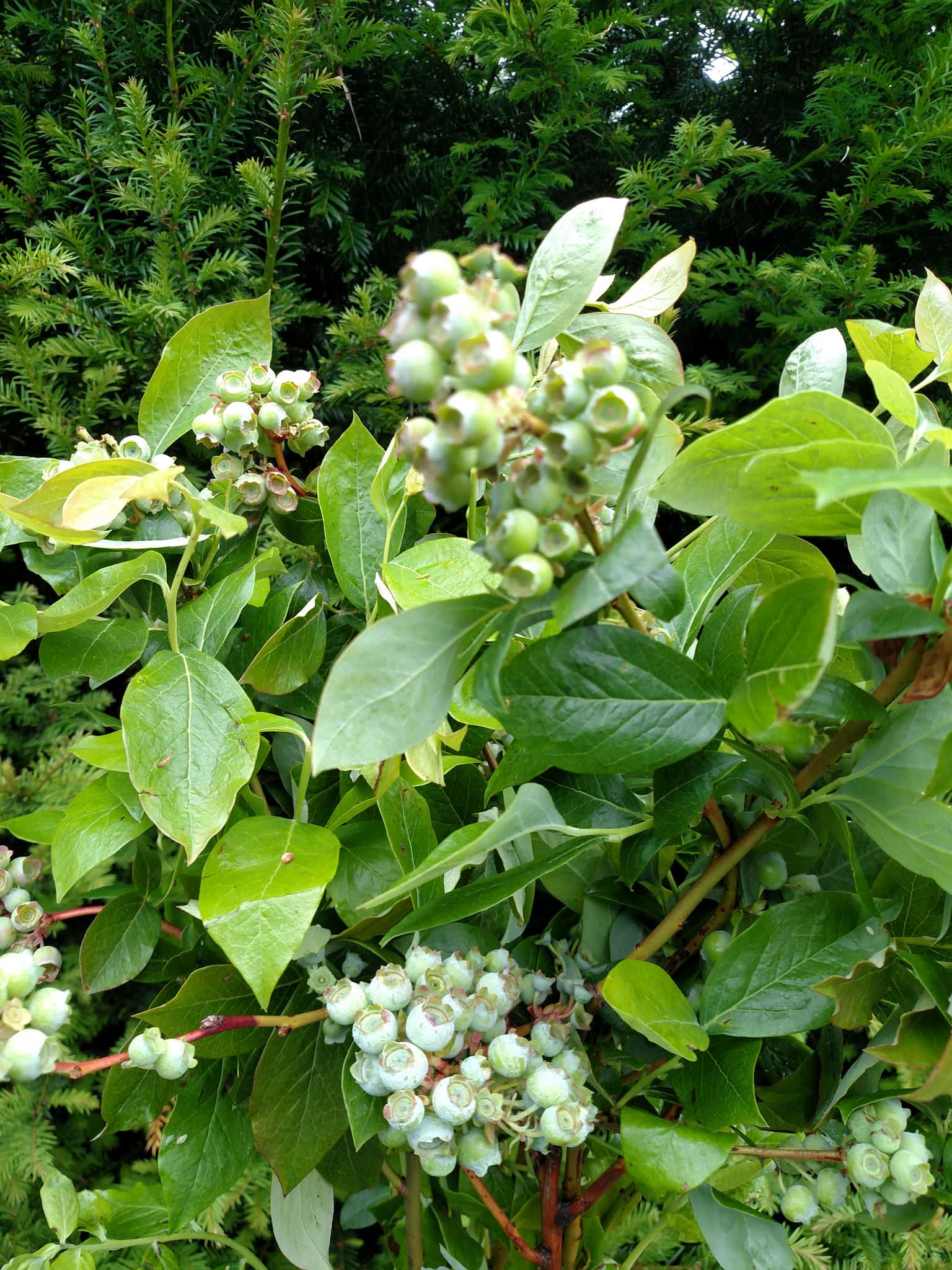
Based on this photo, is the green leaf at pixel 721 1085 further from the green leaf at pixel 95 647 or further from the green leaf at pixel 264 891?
the green leaf at pixel 95 647

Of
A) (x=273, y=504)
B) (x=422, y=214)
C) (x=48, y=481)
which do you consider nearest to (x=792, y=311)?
(x=422, y=214)

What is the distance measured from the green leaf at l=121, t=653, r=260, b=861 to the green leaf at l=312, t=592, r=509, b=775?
0.09 metres

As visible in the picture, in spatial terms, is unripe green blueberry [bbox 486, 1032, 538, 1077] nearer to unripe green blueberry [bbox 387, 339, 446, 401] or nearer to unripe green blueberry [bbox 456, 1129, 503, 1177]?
unripe green blueberry [bbox 456, 1129, 503, 1177]

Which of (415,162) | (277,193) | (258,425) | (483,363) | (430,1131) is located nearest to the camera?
(483,363)

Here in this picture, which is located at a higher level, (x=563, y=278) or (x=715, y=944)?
(x=563, y=278)

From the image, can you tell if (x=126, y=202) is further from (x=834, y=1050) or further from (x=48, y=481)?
(x=834, y=1050)

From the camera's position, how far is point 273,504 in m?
0.38

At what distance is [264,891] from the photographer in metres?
0.27

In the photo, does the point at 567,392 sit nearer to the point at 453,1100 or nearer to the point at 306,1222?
the point at 453,1100

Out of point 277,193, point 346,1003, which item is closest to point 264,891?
point 346,1003

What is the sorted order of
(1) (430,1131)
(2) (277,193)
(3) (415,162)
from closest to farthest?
(1) (430,1131), (2) (277,193), (3) (415,162)

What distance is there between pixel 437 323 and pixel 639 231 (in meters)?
0.86

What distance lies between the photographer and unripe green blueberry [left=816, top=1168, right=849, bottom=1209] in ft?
1.01

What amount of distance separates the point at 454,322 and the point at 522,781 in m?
0.16
